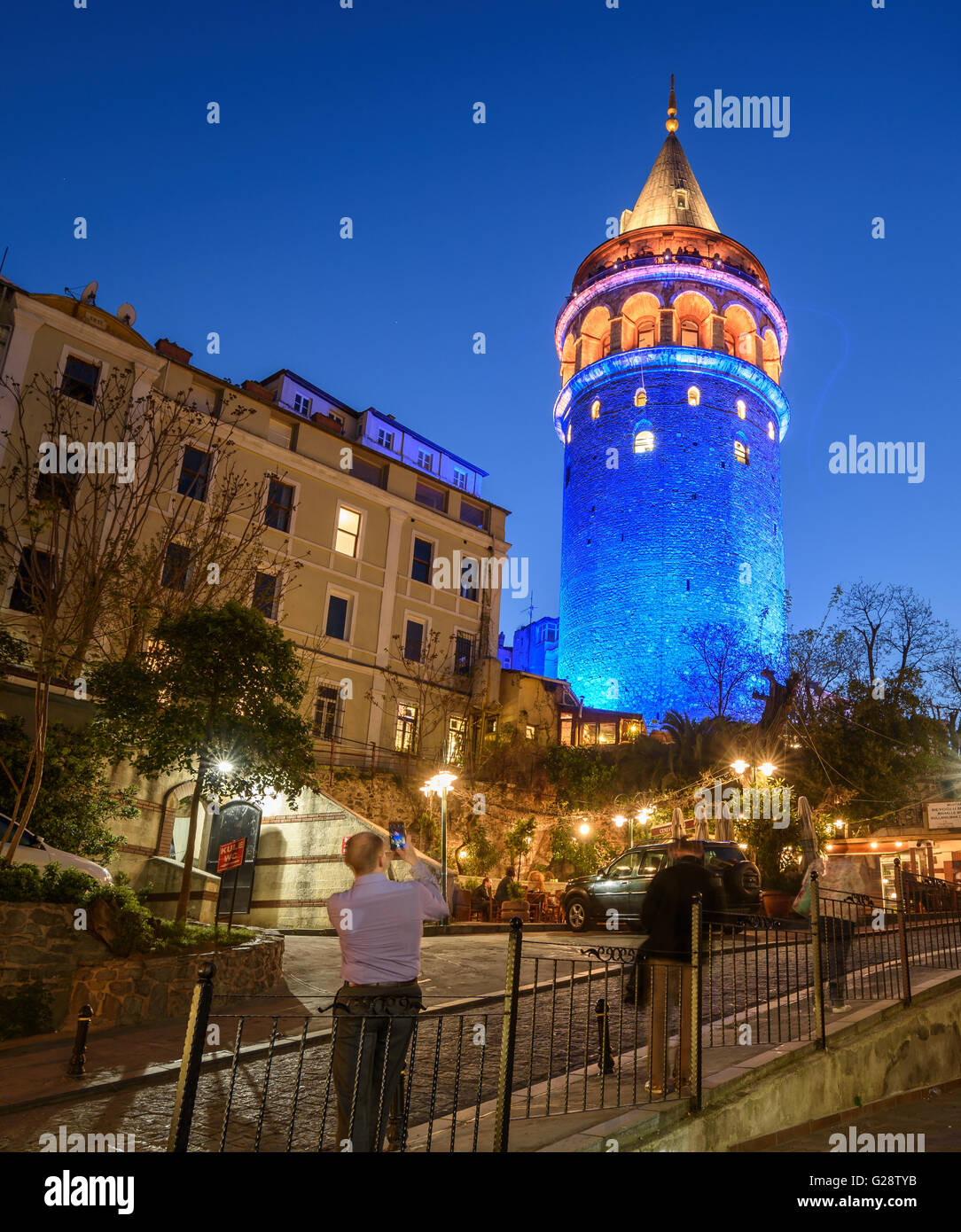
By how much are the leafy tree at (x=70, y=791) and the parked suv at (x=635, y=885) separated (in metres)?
8.91

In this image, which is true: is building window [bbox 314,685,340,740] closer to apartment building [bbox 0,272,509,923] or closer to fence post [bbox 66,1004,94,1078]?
apartment building [bbox 0,272,509,923]

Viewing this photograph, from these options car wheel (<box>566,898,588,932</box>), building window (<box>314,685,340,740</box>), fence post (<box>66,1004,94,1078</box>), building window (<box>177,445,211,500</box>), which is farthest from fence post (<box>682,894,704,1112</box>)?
building window (<box>177,445,211,500</box>)

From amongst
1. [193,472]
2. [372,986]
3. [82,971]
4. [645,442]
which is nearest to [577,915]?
[82,971]

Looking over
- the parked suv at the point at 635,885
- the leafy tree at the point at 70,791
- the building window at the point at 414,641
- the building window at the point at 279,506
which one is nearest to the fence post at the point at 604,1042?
the parked suv at the point at 635,885

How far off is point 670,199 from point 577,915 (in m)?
42.5

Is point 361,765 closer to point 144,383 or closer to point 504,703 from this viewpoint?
point 504,703

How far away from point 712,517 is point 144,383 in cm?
2628

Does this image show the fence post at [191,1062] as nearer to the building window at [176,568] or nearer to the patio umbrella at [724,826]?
the building window at [176,568]

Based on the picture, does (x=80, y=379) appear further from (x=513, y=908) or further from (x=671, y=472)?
(x=671, y=472)

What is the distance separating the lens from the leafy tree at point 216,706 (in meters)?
12.9

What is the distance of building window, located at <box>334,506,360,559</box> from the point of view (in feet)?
99.5

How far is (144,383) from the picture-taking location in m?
24.9
